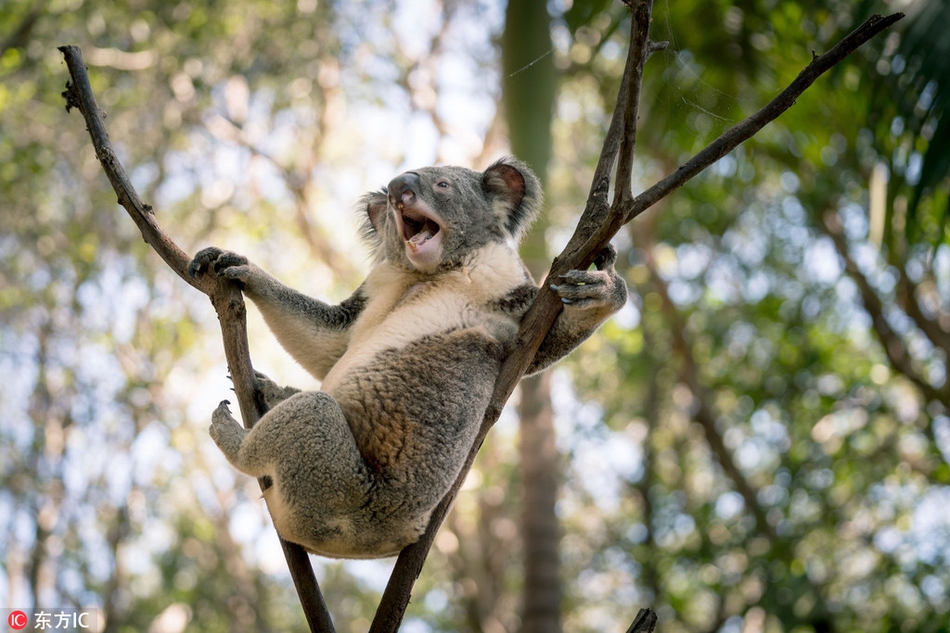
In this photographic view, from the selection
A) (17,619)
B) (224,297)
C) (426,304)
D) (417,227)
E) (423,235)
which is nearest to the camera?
(224,297)

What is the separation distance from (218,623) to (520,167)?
16593 mm

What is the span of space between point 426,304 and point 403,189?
488 mm

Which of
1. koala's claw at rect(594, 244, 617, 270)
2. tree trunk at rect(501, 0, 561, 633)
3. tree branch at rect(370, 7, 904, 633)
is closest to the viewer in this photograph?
tree branch at rect(370, 7, 904, 633)

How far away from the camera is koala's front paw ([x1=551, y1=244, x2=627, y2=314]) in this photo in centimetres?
298

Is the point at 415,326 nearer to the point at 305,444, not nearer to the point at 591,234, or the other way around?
the point at 305,444

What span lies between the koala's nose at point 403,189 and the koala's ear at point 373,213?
560 millimetres

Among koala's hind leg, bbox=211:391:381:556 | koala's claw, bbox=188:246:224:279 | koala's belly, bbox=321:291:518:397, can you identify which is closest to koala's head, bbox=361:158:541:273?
koala's belly, bbox=321:291:518:397

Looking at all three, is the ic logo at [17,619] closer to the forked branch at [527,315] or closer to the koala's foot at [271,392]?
the koala's foot at [271,392]

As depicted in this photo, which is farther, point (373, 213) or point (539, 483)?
point (539, 483)

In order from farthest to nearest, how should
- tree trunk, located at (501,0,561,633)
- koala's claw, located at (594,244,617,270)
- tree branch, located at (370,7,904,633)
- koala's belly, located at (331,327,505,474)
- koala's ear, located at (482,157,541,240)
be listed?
tree trunk, located at (501,0,561,633) → koala's ear, located at (482,157,541,240) → koala's claw, located at (594,244,617,270) → koala's belly, located at (331,327,505,474) → tree branch, located at (370,7,904,633)

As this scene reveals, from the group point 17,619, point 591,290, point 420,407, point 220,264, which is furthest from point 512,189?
point 17,619

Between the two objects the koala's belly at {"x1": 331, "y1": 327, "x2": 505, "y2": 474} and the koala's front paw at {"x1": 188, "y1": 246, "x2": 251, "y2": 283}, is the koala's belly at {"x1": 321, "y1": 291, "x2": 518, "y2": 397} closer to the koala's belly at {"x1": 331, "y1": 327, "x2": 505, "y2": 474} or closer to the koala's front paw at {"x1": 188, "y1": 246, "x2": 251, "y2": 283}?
the koala's belly at {"x1": 331, "y1": 327, "x2": 505, "y2": 474}

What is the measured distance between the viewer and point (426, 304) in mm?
3500

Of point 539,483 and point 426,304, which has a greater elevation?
point 539,483
